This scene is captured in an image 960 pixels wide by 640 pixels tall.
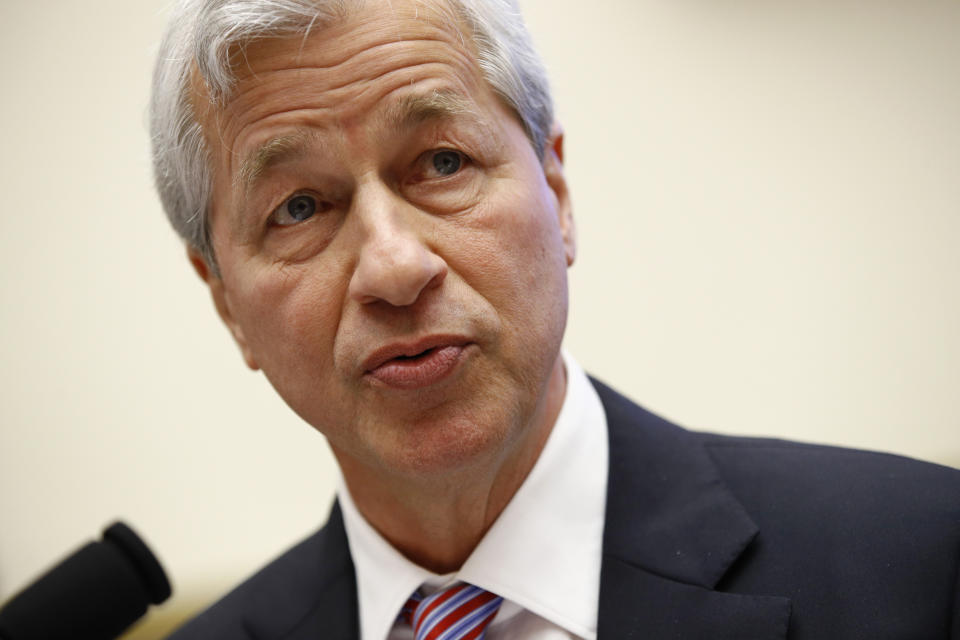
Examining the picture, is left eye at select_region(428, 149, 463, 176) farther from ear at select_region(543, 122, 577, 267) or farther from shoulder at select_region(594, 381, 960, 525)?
shoulder at select_region(594, 381, 960, 525)

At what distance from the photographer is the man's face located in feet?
4.26

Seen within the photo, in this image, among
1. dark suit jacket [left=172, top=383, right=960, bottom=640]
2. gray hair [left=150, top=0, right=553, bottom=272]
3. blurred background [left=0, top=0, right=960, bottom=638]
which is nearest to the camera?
dark suit jacket [left=172, top=383, right=960, bottom=640]

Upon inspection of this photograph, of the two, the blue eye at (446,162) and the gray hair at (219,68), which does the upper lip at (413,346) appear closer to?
the blue eye at (446,162)

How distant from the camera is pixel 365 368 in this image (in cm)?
133

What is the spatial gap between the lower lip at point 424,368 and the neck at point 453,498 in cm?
16

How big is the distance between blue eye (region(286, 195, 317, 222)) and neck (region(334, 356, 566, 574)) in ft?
1.32

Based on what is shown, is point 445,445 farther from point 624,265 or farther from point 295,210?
point 624,265

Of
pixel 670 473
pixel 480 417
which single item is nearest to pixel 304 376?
pixel 480 417

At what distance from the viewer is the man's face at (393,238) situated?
130 cm

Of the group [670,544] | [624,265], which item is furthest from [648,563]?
[624,265]

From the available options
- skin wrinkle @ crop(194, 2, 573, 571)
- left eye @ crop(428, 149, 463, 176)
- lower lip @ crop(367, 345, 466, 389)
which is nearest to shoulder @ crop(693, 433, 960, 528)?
skin wrinkle @ crop(194, 2, 573, 571)

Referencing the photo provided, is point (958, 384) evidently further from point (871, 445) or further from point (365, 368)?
point (365, 368)

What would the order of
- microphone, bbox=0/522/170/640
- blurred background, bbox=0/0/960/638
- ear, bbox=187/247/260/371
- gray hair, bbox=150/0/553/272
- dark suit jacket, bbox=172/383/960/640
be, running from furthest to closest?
blurred background, bbox=0/0/960/638 → ear, bbox=187/247/260/371 → microphone, bbox=0/522/170/640 → gray hair, bbox=150/0/553/272 → dark suit jacket, bbox=172/383/960/640

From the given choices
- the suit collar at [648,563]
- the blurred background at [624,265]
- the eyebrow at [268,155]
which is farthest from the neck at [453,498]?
the blurred background at [624,265]
